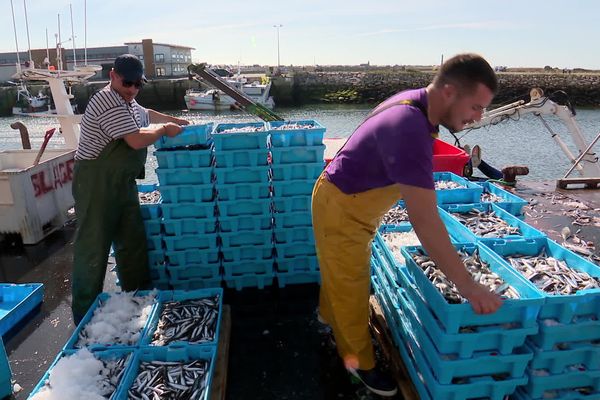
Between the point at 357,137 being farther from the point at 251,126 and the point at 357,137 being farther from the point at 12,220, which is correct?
the point at 12,220

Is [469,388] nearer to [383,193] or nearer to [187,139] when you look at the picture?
[383,193]

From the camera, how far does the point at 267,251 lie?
14.5ft

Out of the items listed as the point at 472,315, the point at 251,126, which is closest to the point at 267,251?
the point at 251,126

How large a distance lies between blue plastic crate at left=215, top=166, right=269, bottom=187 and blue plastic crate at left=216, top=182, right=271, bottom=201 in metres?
0.04

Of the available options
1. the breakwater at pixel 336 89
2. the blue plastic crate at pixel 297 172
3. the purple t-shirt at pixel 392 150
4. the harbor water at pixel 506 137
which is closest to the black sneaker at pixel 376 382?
the purple t-shirt at pixel 392 150

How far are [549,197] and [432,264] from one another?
21.3ft

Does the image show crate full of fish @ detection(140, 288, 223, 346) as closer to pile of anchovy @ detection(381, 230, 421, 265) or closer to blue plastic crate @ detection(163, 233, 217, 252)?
blue plastic crate @ detection(163, 233, 217, 252)

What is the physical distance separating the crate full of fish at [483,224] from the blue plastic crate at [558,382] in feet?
3.19

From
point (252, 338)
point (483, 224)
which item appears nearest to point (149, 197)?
point (252, 338)

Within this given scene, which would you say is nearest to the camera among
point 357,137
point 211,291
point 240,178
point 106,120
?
point 357,137

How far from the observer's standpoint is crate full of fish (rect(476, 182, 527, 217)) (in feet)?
15.0

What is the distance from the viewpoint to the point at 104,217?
3.69 meters

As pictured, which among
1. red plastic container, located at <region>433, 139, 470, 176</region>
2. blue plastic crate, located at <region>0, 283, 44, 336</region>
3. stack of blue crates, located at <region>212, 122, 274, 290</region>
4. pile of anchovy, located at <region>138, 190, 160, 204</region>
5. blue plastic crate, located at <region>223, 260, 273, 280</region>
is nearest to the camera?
blue plastic crate, located at <region>0, 283, 44, 336</region>

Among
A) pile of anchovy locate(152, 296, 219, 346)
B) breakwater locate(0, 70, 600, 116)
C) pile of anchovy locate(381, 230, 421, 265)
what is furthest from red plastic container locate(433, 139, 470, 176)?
breakwater locate(0, 70, 600, 116)
